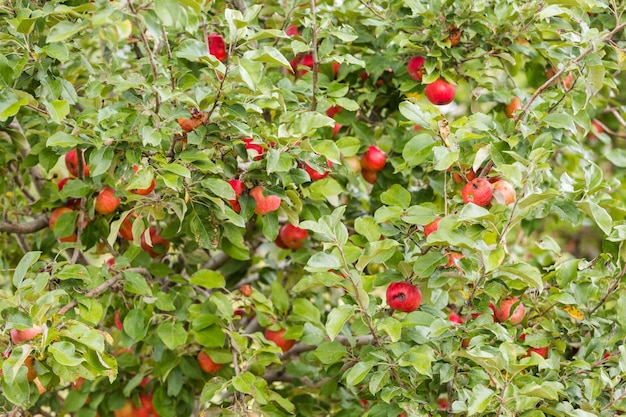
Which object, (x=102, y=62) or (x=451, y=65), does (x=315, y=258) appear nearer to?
(x=451, y=65)

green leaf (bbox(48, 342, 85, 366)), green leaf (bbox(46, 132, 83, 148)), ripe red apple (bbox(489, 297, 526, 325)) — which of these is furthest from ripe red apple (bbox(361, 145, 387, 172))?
green leaf (bbox(48, 342, 85, 366))

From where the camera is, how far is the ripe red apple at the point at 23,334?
1.36 meters

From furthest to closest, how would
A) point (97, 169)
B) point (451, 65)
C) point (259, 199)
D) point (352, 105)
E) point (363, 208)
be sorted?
point (363, 208) → point (451, 65) → point (352, 105) → point (259, 199) → point (97, 169)

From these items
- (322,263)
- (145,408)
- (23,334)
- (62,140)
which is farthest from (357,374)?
(145,408)

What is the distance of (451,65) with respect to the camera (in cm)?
191

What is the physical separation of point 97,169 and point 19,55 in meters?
0.28

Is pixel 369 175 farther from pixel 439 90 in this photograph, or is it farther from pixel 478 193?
pixel 478 193

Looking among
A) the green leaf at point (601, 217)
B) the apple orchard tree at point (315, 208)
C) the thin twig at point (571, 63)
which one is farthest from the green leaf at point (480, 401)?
the thin twig at point (571, 63)

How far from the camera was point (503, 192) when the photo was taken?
1465 millimetres

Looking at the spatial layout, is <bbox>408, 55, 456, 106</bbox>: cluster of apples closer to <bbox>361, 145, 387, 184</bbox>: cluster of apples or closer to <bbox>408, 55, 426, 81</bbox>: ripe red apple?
<bbox>408, 55, 426, 81</bbox>: ripe red apple

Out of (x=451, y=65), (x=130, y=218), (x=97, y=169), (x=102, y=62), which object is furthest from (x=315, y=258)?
(x=102, y=62)

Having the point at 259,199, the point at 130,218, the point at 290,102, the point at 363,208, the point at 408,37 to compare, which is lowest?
the point at 363,208

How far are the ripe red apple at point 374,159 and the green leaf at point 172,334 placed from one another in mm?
644

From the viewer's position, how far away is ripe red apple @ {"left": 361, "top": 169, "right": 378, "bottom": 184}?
6.78 ft
